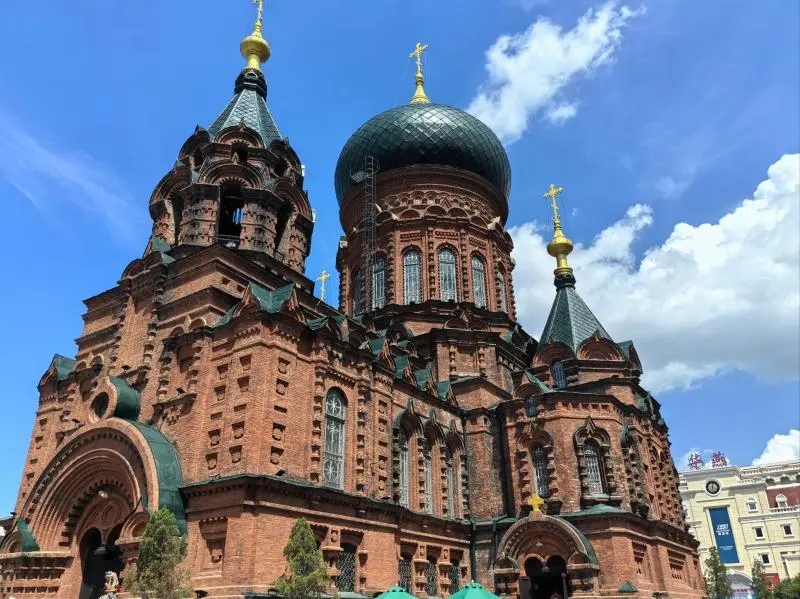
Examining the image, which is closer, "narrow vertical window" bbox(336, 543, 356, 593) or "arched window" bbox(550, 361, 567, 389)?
"narrow vertical window" bbox(336, 543, 356, 593)

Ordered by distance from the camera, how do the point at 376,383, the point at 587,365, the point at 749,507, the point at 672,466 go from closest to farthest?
the point at 376,383 → the point at 587,365 → the point at 672,466 → the point at 749,507

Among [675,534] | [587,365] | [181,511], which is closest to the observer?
[181,511]

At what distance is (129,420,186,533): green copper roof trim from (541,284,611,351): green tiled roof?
15077mm

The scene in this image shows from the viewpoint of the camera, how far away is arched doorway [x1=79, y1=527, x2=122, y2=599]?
600 inches

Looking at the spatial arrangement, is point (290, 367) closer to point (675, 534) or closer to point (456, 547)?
point (456, 547)

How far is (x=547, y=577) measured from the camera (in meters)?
19.1

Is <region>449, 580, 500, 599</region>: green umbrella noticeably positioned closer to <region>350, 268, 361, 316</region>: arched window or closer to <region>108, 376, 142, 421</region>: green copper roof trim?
<region>108, 376, 142, 421</region>: green copper roof trim

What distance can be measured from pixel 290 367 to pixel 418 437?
19.2 ft

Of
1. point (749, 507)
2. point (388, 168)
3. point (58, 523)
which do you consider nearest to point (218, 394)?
point (58, 523)

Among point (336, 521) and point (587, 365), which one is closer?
point (336, 521)

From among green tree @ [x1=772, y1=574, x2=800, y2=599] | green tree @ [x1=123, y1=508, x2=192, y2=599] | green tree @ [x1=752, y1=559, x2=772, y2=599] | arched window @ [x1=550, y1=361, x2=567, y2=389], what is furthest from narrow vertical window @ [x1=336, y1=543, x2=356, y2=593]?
green tree @ [x1=752, y1=559, x2=772, y2=599]

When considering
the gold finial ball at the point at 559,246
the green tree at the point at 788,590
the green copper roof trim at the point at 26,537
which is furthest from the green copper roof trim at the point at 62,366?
the green tree at the point at 788,590

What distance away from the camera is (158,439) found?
1440cm

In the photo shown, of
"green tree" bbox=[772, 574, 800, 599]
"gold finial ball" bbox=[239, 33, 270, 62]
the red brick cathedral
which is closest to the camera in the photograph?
the red brick cathedral
